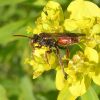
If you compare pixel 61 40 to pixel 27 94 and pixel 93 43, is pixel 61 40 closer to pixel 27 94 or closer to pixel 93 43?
pixel 93 43

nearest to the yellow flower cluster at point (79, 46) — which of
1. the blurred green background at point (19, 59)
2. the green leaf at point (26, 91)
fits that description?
the blurred green background at point (19, 59)

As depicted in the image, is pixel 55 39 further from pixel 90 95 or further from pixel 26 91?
pixel 26 91

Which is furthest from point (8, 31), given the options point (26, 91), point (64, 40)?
point (64, 40)

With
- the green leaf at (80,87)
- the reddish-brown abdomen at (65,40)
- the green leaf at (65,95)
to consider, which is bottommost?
the green leaf at (65,95)

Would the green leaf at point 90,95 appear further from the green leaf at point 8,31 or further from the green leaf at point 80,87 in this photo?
the green leaf at point 8,31

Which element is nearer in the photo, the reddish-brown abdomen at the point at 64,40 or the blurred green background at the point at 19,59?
the reddish-brown abdomen at the point at 64,40

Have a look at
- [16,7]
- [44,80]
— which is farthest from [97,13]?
[16,7]

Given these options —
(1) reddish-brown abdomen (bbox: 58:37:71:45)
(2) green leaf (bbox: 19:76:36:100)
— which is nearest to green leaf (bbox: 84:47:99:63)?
(1) reddish-brown abdomen (bbox: 58:37:71:45)

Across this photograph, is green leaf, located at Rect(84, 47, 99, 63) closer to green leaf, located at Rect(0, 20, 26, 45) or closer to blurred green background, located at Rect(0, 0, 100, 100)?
blurred green background, located at Rect(0, 0, 100, 100)

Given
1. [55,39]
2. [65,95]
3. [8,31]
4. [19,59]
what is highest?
[55,39]
